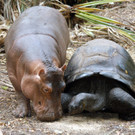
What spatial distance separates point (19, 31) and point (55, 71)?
4.20 feet

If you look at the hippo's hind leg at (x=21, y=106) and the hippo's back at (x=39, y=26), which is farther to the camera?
the hippo's back at (x=39, y=26)

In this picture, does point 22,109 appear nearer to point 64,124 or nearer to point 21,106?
point 21,106

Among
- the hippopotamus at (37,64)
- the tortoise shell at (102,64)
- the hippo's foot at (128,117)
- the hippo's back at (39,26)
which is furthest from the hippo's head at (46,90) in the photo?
the hippo's foot at (128,117)

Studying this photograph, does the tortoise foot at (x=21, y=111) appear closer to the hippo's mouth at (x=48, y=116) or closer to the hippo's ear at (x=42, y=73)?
the hippo's mouth at (x=48, y=116)

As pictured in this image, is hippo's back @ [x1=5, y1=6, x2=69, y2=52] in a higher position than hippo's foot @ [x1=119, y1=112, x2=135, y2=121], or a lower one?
higher

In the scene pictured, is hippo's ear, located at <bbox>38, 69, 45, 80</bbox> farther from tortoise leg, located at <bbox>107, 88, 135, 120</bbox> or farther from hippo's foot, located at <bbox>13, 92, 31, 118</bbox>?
tortoise leg, located at <bbox>107, 88, 135, 120</bbox>

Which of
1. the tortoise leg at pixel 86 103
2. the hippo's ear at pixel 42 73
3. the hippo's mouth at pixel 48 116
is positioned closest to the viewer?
the hippo's ear at pixel 42 73

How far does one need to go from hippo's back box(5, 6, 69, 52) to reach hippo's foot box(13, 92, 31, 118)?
857mm

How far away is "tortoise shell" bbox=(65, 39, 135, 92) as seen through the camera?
4764 millimetres

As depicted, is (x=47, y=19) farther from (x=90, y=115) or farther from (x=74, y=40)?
(x=74, y=40)

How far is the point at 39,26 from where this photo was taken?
197 inches

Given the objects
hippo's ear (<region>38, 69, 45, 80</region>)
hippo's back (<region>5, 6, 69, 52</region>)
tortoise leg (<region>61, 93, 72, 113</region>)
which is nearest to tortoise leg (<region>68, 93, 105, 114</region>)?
tortoise leg (<region>61, 93, 72, 113</region>)

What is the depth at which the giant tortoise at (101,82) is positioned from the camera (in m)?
4.54

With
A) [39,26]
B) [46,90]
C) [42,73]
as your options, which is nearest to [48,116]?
[46,90]
